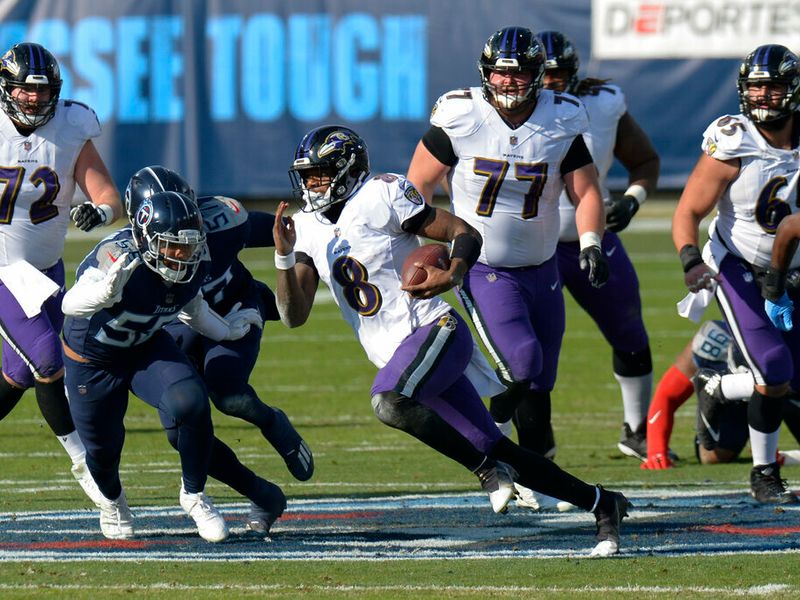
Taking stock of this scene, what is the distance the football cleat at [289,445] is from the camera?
5.66 meters

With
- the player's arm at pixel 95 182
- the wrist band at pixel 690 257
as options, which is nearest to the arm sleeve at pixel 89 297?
the player's arm at pixel 95 182

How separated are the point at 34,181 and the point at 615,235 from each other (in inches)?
101

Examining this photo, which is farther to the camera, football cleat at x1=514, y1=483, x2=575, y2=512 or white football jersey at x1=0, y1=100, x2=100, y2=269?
white football jersey at x1=0, y1=100, x2=100, y2=269

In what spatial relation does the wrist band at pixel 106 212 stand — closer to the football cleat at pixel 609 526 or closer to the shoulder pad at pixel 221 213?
the shoulder pad at pixel 221 213

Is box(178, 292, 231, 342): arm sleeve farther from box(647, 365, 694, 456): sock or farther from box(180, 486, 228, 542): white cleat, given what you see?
box(647, 365, 694, 456): sock

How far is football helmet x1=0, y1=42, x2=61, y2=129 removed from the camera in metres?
6.03

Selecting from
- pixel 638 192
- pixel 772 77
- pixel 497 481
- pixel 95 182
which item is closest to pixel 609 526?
pixel 497 481

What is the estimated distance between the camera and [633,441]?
287 inches

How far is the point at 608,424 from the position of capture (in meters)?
8.27

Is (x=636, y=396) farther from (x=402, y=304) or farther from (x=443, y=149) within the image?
(x=402, y=304)

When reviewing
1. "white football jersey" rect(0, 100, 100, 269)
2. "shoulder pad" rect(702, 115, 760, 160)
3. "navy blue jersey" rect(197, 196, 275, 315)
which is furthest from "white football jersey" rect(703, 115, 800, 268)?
"white football jersey" rect(0, 100, 100, 269)

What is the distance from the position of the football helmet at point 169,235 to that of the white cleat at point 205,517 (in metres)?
0.73

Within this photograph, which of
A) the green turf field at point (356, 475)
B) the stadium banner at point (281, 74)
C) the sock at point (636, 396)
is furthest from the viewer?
the stadium banner at point (281, 74)

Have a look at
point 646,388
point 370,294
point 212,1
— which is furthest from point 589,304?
point 212,1
